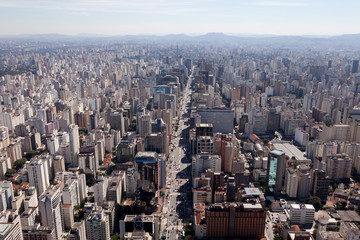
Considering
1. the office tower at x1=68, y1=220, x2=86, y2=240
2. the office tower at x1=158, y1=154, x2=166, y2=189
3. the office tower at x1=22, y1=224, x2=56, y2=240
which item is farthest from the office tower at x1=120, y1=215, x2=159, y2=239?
the office tower at x1=158, y1=154, x2=166, y2=189

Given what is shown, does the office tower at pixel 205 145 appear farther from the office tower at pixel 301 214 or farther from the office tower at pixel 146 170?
the office tower at pixel 301 214

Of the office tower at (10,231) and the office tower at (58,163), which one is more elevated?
the office tower at (10,231)

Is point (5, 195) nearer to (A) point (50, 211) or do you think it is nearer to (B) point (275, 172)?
(A) point (50, 211)

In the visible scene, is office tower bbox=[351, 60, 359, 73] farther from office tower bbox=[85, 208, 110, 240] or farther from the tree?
office tower bbox=[85, 208, 110, 240]

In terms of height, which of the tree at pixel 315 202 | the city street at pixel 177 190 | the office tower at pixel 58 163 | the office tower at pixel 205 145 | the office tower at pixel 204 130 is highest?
the office tower at pixel 204 130

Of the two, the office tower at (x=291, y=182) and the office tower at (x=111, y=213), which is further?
the office tower at (x=291, y=182)

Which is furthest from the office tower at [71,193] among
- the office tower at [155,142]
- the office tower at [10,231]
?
the office tower at [155,142]

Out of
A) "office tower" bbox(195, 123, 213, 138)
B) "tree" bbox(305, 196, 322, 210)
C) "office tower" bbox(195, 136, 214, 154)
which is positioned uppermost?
"office tower" bbox(195, 123, 213, 138)
